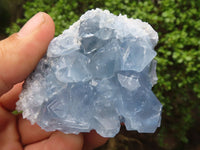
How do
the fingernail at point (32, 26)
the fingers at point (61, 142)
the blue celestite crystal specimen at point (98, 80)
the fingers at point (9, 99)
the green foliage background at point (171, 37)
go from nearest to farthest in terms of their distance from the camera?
1. the blue celestite crystal specimen at point (98, 80)
2. the fingernail at point (32, 26)
3. the fingers at point (61, 142)
4. the fingers at point (9, 99)
5. the green foliage background at point (171, 37)

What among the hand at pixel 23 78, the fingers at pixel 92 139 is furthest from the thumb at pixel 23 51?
the fingers at pixel 92 139

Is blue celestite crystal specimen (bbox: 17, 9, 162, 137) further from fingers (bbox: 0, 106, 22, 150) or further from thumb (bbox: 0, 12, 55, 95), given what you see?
fingers (bbox: 0, 106, 22, 150)

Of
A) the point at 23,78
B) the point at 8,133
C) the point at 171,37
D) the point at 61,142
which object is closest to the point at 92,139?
the point at 61,142

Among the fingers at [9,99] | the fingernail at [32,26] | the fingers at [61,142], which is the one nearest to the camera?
the fingernail at [32,26]

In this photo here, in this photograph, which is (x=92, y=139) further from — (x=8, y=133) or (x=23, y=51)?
(x=23, y=51)

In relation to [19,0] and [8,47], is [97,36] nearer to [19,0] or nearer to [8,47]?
[8,47]

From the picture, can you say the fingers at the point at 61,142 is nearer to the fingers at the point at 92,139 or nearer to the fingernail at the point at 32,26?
the fingers at the point at 92,139

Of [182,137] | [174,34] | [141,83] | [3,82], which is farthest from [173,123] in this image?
[3,82]

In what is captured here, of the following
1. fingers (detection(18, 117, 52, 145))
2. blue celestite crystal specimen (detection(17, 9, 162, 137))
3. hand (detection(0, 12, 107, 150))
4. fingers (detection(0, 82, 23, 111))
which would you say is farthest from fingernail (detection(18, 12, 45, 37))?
fingers (detection(18, 117, 52, 145))
